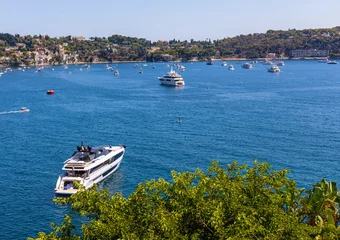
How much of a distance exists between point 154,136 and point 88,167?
27.4m

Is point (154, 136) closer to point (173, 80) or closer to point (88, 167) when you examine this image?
point (88, 167)

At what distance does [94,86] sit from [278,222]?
554ft

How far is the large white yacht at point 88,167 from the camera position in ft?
179

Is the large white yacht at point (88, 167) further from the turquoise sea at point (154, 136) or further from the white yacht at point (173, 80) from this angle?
the white yacht at point (173, 80)

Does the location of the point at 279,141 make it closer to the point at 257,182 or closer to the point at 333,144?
the point at 333,144

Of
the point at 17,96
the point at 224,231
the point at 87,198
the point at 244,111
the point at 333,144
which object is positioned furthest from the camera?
the point at 17,96

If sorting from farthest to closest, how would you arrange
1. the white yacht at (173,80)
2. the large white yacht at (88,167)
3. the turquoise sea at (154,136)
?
the white yacht at (173,80), the turquoise sea at (154,136), the large white yacht at (88,167)

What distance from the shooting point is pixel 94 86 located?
18375 cm

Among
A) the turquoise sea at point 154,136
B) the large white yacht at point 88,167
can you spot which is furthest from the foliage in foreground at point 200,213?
the large white yacht at point 88,167

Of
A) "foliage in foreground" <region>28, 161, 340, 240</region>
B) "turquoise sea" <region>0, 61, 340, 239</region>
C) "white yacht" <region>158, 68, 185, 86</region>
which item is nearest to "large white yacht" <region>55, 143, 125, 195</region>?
"turquoise sea" <region>0, 61, 340, 239</region>

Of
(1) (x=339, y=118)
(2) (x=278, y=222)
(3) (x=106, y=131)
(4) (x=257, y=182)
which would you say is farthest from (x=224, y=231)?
(1) (x=339, y=118)

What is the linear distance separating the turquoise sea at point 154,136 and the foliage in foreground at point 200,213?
2329cm

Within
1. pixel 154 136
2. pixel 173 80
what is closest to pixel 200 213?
pixel 154 136

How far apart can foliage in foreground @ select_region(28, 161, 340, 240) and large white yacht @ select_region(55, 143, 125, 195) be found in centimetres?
2923
